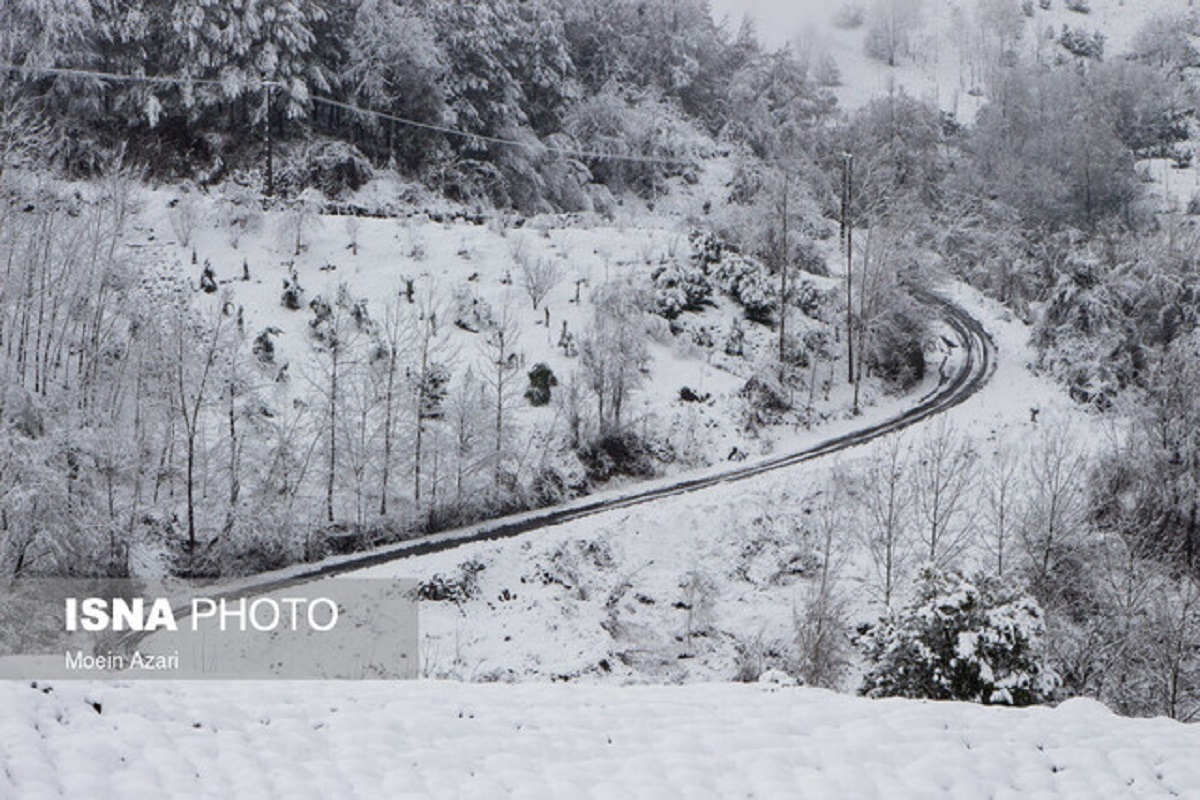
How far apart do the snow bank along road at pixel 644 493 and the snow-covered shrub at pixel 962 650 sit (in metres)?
14.0

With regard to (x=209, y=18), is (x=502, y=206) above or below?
below

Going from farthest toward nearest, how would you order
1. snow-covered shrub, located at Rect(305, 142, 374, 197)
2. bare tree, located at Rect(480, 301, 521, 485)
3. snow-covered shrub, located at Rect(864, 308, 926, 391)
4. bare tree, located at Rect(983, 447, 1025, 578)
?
snow-covered shrub, located at Rect(305, 142, 374, 197) → snow-covered shrub, located at Rect(864, 308, 926, 391) → bare tree, located at Rect(480, 301, 521, 485) → bare tree, located at Rect(983, 447, 1025, 578)

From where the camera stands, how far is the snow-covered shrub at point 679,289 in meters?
41.3

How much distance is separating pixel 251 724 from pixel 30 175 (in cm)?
3033

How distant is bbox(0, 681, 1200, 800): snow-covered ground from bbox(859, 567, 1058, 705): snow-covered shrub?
4.44m

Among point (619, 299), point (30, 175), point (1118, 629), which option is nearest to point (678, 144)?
point (619, 299)

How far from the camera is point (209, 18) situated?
4569 centimetres

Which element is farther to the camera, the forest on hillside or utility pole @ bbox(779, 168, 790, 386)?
utility pole @ bbox(779, 168, 790, 386)

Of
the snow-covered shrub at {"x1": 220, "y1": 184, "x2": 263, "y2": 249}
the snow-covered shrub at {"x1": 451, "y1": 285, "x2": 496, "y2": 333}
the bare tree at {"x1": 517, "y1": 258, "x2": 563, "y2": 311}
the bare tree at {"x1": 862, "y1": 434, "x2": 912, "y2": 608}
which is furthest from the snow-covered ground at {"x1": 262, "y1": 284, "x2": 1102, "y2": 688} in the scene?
the snow-covered shrub at {"x1": 220, "y1": 184, "x2": 263, "y2": 249}

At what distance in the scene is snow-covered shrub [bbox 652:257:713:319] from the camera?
41344mm

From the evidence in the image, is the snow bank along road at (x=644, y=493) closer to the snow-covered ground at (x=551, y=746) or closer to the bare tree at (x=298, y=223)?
the snow-covered ground at (x=551, y=746)

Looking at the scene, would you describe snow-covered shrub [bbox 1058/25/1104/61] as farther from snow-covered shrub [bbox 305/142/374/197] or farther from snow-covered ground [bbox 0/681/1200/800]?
snow-covered ground [bbox 0/681/1200/800]

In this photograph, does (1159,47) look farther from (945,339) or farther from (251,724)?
(251,724)

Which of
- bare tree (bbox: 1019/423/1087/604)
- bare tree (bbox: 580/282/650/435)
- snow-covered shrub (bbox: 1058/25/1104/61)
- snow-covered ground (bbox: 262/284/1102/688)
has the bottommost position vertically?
snow-covered ground (bbox: 262/284/1102/688)
